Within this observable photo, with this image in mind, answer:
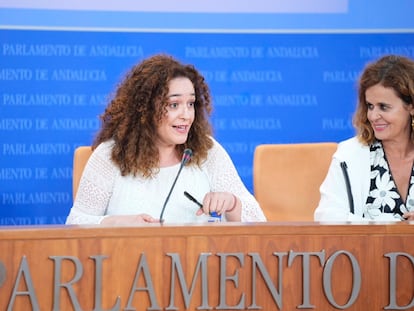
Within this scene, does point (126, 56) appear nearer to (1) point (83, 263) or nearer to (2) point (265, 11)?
(2) point (265, 11)

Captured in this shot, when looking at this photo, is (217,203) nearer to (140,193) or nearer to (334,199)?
(140,193)

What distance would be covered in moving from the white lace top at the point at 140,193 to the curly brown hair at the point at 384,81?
0.51 meters

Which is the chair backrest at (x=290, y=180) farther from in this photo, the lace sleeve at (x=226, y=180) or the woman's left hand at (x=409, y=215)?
the woman's left hand at (x=409, y=215)

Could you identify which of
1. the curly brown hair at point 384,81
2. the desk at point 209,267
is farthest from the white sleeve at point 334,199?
the desk at point 209,267

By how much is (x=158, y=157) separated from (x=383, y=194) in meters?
0.82

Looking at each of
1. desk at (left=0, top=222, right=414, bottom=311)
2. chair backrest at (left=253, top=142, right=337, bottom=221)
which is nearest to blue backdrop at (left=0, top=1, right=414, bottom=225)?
chair backrest at (left=253, top=142, right=337, bottom=221)

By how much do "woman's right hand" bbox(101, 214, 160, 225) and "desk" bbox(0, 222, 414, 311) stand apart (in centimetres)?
45

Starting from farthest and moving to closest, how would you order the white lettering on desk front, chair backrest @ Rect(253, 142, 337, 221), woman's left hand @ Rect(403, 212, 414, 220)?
chair backrest @ Rect(253, 142, 337, 221), woman's left hand @ Rect(403, 212, 414, 220), the white lettering on desk front

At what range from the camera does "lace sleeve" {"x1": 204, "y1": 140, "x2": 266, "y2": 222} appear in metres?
2.92

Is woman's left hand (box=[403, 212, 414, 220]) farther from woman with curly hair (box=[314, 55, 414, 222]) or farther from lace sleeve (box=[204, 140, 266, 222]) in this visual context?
lace sleeve (box=[204, 140, 266, 222])

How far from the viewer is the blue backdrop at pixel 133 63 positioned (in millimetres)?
4062

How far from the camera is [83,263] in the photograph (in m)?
1.91

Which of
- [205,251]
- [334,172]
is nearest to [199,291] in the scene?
[205,251]

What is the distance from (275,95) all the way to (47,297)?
2.49 m
